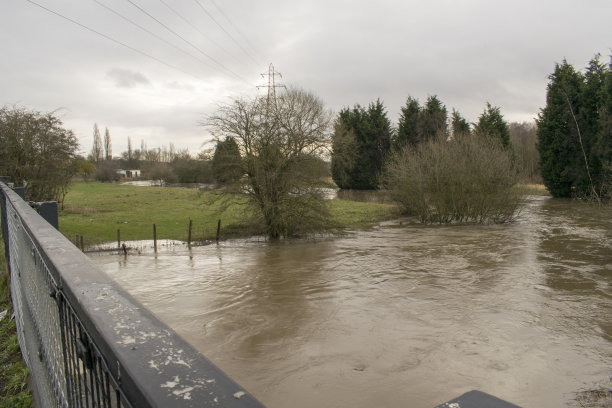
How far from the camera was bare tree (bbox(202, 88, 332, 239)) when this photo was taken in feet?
65.9

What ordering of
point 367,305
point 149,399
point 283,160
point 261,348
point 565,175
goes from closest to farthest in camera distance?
point 149,399
point 261,348
point 367,305
point 283,160
point 565,175

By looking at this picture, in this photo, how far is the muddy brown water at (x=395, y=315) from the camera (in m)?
7.18

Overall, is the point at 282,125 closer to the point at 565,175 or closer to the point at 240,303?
the point at 240,303

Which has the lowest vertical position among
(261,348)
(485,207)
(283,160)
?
(261,348)

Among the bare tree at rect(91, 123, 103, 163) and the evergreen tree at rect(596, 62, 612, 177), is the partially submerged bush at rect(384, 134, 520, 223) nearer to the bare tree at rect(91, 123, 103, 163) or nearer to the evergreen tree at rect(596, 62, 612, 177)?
the evergreen tree at rect(596, 62, 612, 177)

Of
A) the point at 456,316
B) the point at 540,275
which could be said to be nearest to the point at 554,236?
the point at 540,275

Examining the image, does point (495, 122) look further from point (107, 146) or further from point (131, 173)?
point (107, 146)

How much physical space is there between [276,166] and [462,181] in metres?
11.1

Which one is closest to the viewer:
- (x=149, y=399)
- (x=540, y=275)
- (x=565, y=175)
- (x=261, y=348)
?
(x=149, y=399)

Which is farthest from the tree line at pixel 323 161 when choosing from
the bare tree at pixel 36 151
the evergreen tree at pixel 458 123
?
the evergreen tree at pixel 458 123

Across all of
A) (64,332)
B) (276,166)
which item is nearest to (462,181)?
(276,166)

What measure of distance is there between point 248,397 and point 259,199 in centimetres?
2020

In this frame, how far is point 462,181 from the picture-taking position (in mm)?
24531

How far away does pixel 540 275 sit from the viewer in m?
13.7
